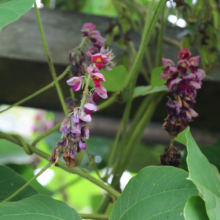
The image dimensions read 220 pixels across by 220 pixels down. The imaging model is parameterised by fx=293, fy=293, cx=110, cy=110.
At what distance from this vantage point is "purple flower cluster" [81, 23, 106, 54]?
625mm

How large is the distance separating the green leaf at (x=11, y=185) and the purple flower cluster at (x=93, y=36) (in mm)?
307

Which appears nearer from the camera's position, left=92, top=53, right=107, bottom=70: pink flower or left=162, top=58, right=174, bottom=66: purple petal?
left=92, top=53, right=107, bottom=70: pink flower

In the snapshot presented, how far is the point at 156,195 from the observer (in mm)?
461

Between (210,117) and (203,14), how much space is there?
0.36 metres

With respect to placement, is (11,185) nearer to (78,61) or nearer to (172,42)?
(78,61)

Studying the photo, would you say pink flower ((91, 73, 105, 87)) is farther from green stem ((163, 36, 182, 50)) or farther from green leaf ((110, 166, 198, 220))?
green stem ((163, 36, 182, 50))

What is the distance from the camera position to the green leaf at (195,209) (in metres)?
0.39

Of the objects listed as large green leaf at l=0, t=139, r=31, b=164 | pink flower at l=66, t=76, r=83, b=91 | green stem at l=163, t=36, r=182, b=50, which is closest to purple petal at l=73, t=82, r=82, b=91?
pink flower at l=66, t=76, r=83, b=91

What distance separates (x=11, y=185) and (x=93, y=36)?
35 cm

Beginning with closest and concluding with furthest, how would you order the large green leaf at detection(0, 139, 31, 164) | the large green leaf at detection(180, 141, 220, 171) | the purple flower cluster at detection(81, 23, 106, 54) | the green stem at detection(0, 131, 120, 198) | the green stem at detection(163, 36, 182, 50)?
the green stem at detection(0, 131, 120, 198) < the purple flower cluster at detection(81, 23, 106, 54) < the large green leaf at detection(180, 141, 220, 171) < the green stem at detection(163, 36, 182, 50) < the large green leaf at detection(0, 139, 31, 164)

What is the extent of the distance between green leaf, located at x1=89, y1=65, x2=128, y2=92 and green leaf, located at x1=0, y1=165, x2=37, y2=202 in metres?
0.28

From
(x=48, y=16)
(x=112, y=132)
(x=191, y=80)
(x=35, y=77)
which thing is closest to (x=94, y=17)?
(x=48, y=16)

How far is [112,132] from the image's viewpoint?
1354mm

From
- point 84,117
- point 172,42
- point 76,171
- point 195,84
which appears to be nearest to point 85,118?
point 84,117
